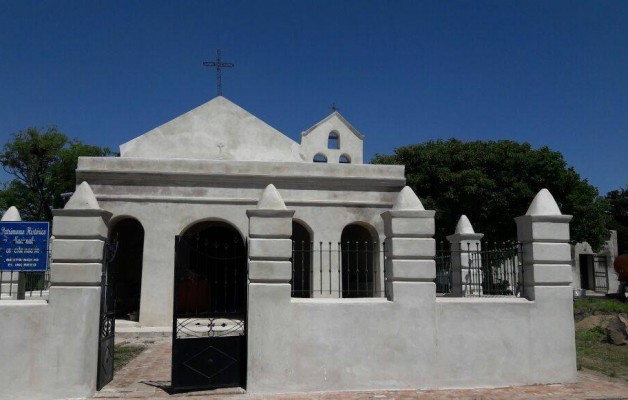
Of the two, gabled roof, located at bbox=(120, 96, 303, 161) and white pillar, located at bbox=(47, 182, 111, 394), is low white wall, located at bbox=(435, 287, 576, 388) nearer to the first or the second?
white pillar, located at bbox=(47, 182, 111, 394)

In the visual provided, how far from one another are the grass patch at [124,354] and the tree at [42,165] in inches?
1083

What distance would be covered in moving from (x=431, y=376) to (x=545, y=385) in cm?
188

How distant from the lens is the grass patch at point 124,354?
1023 centimetres

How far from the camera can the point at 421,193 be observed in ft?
85.5

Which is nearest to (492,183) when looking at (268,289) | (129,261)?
(129,261)

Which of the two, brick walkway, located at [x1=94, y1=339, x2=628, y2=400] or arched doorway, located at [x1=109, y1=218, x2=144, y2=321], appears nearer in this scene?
brick walkway, located at [x1=94, y1=339, x2=628, y2=400]

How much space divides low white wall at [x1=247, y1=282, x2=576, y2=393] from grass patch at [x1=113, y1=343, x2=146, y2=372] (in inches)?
136

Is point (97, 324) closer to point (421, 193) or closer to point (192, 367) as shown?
point (192, 367)

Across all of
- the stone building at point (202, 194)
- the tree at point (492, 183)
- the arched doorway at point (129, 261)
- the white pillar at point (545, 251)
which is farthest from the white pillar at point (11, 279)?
the tree at point (492, 183)

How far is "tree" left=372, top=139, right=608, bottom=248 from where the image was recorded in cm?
2423

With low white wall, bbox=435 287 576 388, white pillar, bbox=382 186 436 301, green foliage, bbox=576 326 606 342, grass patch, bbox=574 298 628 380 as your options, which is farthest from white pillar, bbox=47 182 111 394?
green foliage, bbox=576 326 606 342

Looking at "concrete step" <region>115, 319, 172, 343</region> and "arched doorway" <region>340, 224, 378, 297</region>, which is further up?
"arched doorway" <region>340, 224, 378, 297</region>

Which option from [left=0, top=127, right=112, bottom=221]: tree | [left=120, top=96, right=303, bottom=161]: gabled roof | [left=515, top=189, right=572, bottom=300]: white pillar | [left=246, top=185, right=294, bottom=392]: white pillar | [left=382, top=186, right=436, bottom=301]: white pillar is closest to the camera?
[left=246, top=185, right=294, bottom=392]: white pillar

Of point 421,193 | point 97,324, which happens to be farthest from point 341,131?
point 97,324
